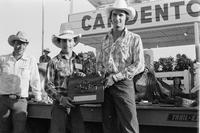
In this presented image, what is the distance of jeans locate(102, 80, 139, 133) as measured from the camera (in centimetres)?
235

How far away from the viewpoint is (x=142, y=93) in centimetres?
322

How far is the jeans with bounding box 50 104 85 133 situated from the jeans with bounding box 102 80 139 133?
38 cm

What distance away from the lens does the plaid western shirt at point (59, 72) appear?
2.91 m

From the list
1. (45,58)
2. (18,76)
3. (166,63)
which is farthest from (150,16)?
(18,76)

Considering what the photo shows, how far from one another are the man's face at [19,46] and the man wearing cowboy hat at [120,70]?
145 centimetres

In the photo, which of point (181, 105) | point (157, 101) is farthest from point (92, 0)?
point (181, 105)

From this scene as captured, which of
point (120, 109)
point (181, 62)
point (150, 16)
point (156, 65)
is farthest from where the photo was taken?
point (181, 62)

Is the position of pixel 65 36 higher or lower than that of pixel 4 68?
higher

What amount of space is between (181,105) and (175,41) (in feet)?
18.1

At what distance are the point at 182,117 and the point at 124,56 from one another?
0.77 m

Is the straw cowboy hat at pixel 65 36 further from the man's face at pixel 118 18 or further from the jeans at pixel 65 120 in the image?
the jeans at pixel 65 120

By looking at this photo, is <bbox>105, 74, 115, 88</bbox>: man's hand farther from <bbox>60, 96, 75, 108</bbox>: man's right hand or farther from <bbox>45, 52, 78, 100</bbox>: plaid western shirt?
<bbox>45, 52, 78, 100</bbox>: plaid western shirt

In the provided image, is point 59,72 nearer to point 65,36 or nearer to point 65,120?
point 65,36

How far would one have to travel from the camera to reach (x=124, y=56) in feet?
8.20
